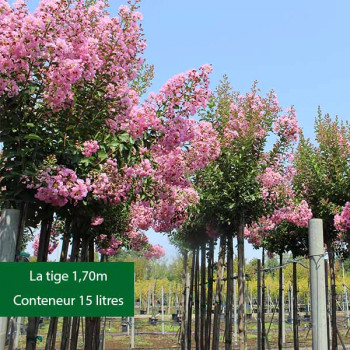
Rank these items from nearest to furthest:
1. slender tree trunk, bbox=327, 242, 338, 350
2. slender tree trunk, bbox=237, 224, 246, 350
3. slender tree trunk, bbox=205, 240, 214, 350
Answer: slender tree trunk, bbox=237, 224, 246, 350 → slender tree trunk, bbox=327, 242, 338, 350 → slender tree trunk, bbox=205, 240, 214, 350

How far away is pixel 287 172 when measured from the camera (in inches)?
403

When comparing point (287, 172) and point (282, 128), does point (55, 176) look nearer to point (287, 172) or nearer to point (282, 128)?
point (282, 128)

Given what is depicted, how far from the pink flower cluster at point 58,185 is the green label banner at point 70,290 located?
0.90 meters

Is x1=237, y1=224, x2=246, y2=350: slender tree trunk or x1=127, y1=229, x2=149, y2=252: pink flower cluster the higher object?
x1=127, y1=229, x2=149, y2=252: pink flower cluster

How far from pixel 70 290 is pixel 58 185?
3.84 feet

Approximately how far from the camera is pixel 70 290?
360cm

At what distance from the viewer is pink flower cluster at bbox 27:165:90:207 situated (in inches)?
174

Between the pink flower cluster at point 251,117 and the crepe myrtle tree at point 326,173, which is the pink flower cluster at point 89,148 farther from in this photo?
the crepe myrtle tree at point 326,173

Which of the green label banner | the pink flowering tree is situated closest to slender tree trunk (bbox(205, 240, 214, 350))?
the pink flowering tree

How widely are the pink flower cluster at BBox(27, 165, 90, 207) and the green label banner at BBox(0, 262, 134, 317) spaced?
901mm

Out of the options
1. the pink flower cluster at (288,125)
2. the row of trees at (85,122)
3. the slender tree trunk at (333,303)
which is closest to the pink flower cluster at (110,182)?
the row of trees at (85,122)

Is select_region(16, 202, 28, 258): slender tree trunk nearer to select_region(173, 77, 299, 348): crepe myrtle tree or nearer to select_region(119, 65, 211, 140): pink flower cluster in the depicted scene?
select_region(119, 65, 211, 140): pink flower cluster

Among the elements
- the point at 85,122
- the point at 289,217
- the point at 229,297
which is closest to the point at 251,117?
the point at 289,217

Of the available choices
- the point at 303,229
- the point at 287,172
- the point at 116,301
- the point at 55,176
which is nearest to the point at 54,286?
the point at 116,301
